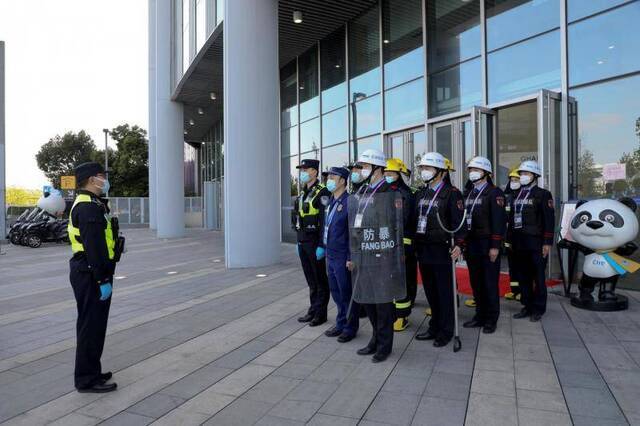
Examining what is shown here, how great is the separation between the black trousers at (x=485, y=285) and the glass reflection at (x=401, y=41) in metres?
7.13

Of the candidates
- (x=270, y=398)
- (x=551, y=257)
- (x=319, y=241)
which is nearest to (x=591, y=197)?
(x=551, y=257)

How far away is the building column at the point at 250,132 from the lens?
11.2m

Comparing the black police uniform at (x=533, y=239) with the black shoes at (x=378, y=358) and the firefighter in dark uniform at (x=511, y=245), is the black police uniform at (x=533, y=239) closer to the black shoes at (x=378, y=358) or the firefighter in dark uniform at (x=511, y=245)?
the firefighter in dark uniform at (x=511, y=245)

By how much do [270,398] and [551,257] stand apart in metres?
6.42

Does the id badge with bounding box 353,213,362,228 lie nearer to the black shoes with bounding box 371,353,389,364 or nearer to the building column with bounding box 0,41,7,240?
the black shoes with bounding box 371,353,389,364

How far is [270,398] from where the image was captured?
13.0 feet

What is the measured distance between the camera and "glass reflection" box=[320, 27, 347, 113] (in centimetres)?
1514

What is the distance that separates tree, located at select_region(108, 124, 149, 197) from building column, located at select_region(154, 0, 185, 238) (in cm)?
2637

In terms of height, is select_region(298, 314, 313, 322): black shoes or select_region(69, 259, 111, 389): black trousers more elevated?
select_region(69, 259, 111, 389): black trousers

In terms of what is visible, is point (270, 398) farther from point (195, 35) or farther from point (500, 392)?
point (195, 35)

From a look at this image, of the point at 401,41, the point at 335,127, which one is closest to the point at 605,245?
the point at 401,41

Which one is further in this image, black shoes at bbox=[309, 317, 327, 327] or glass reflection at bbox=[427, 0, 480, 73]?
glass reflection at bbox=[427, 0, 480, 73]

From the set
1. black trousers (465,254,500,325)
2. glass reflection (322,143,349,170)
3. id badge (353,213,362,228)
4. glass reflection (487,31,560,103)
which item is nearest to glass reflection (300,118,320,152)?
glass reflection (322,143,349,170)

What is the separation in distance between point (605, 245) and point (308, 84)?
12.4 metres
